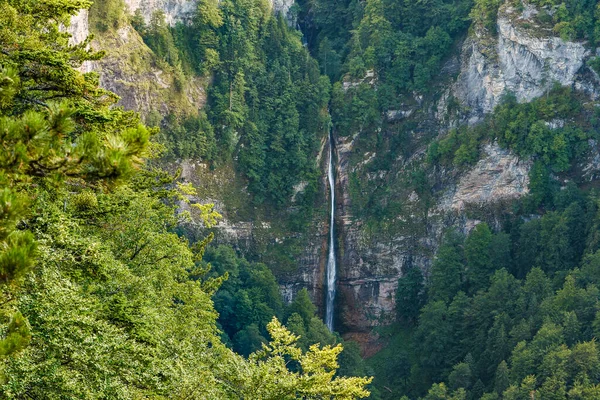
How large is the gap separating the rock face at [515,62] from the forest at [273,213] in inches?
29.7

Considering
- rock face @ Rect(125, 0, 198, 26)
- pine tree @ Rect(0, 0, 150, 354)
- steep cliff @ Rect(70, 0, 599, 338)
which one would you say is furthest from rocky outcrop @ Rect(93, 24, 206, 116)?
pine tree @ Rect(0, 0, 150, 354)

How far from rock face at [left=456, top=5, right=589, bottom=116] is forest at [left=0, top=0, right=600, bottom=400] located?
0.76 metres

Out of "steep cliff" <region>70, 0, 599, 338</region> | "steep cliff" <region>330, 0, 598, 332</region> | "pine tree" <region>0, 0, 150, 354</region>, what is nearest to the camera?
"pine tree" <region>0, 0, 150, 354</region>

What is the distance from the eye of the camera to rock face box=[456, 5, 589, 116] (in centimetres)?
5512

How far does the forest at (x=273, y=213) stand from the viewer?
1312 centimetres

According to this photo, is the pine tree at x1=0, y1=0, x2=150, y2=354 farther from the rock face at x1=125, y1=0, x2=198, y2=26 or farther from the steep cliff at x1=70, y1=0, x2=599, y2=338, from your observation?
the rock face at x1=125, y1=0, x2=198, y2=26

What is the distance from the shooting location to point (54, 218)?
13938 mm

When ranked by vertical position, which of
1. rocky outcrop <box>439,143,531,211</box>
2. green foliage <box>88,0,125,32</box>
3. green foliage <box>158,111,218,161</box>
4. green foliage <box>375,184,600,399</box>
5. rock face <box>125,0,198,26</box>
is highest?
rock face <box>125,0,198,26</box>

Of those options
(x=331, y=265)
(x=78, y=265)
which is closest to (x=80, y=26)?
(x=331, y=265)

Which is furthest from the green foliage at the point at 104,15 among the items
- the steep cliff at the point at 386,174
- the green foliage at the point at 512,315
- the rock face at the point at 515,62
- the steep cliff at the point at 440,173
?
the green foliage at the point at 512,315

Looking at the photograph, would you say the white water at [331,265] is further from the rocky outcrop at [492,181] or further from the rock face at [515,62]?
the rock face at [515,62]

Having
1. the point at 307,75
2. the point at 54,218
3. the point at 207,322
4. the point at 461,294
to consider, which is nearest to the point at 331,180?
the point at 307,75

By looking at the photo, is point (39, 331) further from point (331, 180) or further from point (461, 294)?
point (331, 180)

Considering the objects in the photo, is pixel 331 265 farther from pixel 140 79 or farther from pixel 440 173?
pixel 140 79
